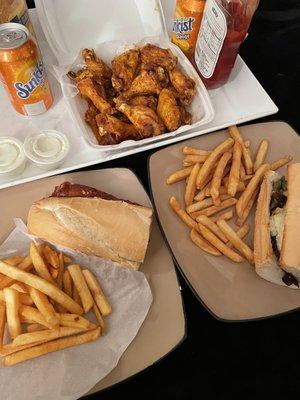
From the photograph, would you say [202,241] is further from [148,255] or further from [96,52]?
[96,52]

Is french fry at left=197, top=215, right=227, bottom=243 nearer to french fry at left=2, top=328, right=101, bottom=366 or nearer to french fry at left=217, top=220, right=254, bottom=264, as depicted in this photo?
french fry at left=217, top=220, right=254, bottom=264

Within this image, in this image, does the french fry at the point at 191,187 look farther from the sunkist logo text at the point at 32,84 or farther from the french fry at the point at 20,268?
the sunkist logo text at the point at 32,84

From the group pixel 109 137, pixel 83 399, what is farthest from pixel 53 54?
pixel 83 399

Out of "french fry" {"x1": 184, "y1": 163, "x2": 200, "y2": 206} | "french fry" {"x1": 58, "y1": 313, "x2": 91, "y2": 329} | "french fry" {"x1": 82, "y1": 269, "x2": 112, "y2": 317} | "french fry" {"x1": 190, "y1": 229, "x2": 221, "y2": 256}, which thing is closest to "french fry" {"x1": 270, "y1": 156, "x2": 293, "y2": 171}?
"french fry" {"x1": 184, "y1": 163, "x2": 200, "y2": 206}

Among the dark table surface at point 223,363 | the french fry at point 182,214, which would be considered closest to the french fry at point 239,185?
the french fry at point 182,214

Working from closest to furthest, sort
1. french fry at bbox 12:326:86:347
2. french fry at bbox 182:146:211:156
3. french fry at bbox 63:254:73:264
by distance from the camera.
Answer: french fry at bbox 12:326:86:347
french fry at bbox 63:254:73:264
french fry at bbox 182:146:211:156

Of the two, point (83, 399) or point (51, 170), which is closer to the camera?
point (83, 399)
